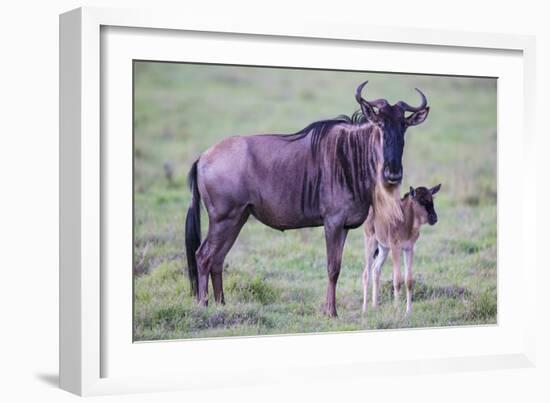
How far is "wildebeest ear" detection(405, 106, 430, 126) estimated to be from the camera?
414 inches

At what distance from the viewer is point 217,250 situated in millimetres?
10047

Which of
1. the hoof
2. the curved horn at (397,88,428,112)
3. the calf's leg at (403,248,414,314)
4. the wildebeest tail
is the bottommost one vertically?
the hoof

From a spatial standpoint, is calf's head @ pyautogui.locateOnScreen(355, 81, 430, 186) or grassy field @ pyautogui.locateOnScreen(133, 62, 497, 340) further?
calf's head @ pyautogui.locateOnScreen(355, 81, 430, 186)

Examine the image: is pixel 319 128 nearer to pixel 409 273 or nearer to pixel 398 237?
pixel 398 237


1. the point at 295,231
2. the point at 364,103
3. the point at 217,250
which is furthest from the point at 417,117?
the point at 217,250

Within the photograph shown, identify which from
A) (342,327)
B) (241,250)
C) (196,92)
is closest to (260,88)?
(196,92)

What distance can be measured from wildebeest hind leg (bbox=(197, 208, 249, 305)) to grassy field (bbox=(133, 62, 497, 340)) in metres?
0.07

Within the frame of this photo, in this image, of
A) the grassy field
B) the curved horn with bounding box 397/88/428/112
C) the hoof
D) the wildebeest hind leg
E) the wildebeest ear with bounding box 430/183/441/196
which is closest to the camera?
the grassy field

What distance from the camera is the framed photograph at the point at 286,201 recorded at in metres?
9.41

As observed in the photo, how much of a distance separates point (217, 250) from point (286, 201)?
2.20ft

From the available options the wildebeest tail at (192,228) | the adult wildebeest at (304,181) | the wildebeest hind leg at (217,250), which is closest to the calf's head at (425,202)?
the adult wildebeest at (304,181)

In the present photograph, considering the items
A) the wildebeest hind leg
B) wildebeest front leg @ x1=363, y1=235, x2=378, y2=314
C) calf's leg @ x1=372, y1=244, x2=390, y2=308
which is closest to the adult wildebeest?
the wildebeest hind leg

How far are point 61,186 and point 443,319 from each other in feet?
10.8

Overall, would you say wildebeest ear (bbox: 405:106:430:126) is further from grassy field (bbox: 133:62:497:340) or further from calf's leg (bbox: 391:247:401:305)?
calf's leg (bbox: 391:247:401:305)
